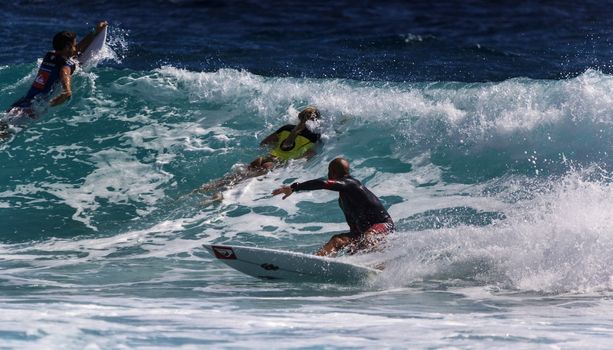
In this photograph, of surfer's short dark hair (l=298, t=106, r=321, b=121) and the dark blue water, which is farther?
the dark blue water

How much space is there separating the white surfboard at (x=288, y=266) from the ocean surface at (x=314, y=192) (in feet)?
0.37

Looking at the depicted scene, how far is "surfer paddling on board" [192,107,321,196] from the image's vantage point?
13359mm

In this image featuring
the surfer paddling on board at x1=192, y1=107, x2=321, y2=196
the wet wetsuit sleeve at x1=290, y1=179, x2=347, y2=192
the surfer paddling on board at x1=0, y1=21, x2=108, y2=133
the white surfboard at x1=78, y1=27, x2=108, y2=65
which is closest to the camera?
the wet wetsuit sleeve at x1=290, y1=179, x2=347, y2=192

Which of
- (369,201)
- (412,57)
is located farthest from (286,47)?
(369,201)

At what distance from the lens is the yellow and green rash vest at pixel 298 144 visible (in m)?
13.5

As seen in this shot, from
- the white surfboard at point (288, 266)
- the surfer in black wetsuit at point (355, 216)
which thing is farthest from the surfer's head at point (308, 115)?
the white surfboard at point (288, 266)

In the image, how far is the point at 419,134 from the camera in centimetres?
1473

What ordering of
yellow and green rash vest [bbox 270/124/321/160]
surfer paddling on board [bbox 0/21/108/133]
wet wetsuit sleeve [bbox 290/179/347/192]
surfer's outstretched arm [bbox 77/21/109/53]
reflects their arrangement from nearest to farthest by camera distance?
1. wet wetsuit sleeve [bbox 290/179/347/192]
2. yellow and green rash vest [bbox 270/124/321/160]
3. surfer paddling on board [bbox 0/21/108/133]
4. surfer's outstretched arm [bbox 77/21/109/53]

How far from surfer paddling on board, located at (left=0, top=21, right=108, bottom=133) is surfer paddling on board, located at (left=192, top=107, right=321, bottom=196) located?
2.62 m

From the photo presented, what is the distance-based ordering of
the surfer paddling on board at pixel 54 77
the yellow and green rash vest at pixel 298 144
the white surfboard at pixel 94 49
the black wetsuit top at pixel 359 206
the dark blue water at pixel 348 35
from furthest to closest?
the dark blue water at pixel 348 35 → the white surfboard at pixel 94 49 → the surfer paddling on board at pixel 54 77 → the yellow and green rash vest at pixel 298 144 → the black wetsuit top at pixel 359 206

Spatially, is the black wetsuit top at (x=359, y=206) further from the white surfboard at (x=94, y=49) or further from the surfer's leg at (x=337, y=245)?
the white surfboard at (x=94, y=49)

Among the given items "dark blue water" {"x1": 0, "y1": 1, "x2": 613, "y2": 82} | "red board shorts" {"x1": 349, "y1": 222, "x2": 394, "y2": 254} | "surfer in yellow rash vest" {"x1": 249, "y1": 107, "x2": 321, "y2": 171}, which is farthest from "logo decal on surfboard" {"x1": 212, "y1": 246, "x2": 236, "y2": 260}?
"dark blue water" {"x1": 0, "y1": 1, "x2": 613, "y2": 82}

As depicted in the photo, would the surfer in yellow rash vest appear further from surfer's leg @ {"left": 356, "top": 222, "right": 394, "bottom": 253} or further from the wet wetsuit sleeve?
surfer's leg @ {"left": 356, "top": 222, "right": 394, "bottom": 253}

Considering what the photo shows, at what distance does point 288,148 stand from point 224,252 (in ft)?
13.6
